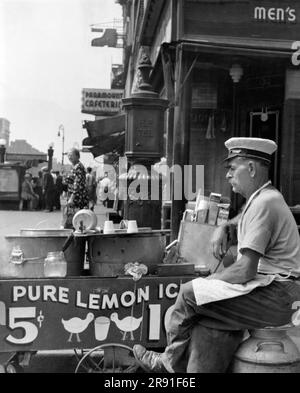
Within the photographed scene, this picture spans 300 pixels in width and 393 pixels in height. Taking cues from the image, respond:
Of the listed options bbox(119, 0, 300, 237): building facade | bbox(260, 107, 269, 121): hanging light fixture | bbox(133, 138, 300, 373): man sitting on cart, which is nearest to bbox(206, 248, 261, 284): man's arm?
bbox(133, 138, 300, 373): man sitting on cart

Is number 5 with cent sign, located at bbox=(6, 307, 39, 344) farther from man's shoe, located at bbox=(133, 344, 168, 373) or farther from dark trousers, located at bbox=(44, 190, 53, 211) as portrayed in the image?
dark trousers, located at bbox=(44, 190, 53, 211)

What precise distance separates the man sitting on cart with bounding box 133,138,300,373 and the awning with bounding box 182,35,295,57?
474 centimetres

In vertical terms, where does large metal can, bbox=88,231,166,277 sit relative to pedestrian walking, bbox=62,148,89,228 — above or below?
below

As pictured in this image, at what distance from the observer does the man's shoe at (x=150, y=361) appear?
120 inches

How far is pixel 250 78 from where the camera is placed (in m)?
9.45

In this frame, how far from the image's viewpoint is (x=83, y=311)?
367 cm

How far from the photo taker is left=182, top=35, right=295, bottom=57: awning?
7.25 metres

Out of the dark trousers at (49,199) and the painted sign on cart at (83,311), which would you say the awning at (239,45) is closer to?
the painted sign on cart at (83,311)

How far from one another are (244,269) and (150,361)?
902 millimetres

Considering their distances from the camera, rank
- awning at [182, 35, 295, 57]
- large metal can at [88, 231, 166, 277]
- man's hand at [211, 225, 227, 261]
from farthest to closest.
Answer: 1. awning at [182, 35, 295, 57]
2. large metal can at [88, 231, 166, 277]
3. man's hand at [211, 225, 227, 261]

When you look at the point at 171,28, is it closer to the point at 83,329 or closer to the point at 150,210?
the point at 150,210

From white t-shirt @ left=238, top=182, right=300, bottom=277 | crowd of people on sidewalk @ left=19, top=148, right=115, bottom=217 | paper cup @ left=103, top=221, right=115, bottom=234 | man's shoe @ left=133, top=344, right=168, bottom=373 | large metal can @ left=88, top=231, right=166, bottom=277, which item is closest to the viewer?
white t-shirt @ left=238, top=182, right=300, bottom=277

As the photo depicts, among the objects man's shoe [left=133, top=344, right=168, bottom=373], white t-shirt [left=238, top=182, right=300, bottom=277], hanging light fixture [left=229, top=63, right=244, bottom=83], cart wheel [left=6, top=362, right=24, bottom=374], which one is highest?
hanging light fixture [left=229, top=63, right=244, bottom=83]

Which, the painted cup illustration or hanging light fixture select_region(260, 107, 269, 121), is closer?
the painted cup illustration
